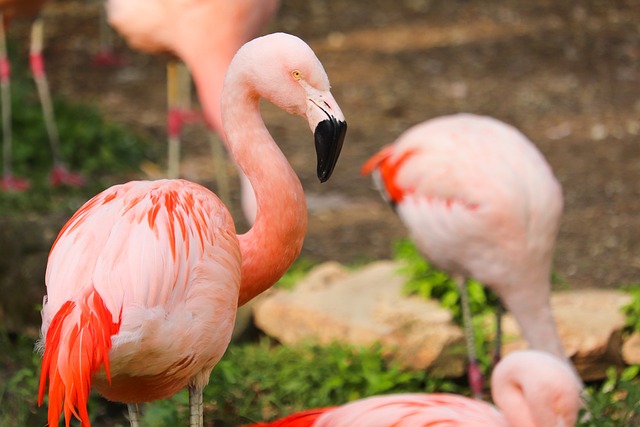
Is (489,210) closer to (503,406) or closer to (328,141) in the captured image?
(503,406)

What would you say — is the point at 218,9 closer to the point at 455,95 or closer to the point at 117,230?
the point at 117,230

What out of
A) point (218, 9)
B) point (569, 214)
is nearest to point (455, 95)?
point (569, 214)

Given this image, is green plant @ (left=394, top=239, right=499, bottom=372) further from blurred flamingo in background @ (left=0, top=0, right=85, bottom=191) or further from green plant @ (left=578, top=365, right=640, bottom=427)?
blurred flamingo in background @ (left=0, top=0, right=85, bottom=191)

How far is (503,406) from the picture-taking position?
300cm

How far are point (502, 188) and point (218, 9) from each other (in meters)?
1.60

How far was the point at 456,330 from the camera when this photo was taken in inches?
174

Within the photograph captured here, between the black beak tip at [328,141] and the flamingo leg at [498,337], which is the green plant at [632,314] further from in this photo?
the black beak tip at [328,141]

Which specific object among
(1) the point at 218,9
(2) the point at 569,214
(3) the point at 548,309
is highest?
(1) the point at 218,9

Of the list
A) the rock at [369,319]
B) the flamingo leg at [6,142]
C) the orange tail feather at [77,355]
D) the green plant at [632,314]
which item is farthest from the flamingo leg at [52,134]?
the orange tail feather at [77,355]

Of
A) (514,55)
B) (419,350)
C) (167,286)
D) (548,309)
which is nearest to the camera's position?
(167,286)

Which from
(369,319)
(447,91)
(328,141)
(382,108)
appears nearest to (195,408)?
(328,141)

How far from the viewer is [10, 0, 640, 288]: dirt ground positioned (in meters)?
5.96

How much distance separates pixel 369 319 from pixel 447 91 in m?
3.57

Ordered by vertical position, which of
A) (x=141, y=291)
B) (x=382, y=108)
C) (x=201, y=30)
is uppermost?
(x=141, y=291)
